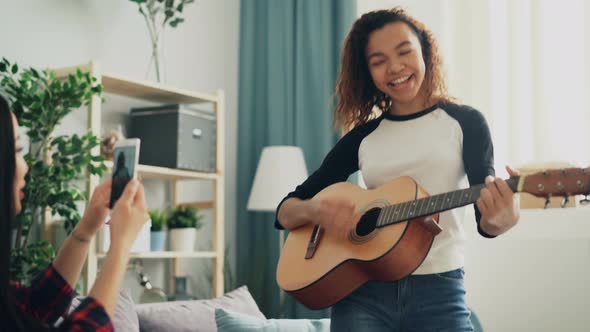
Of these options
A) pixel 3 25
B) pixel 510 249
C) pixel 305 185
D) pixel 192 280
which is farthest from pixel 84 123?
pixel 510 249

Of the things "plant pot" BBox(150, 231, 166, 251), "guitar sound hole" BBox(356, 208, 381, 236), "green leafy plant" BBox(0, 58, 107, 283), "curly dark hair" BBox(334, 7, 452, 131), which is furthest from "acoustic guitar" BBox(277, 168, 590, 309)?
"plant pot" BBox(150, 231, 166, 251)

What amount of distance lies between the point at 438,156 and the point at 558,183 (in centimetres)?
29

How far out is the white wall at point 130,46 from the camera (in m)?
2.83

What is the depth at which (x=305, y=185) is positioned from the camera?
188 centimetres

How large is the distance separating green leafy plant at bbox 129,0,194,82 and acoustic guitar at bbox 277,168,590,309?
63.7 inches

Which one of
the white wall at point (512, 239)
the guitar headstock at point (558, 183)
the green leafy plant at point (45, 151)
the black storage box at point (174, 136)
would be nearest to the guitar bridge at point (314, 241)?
the guitar headstock at point (558, 183)

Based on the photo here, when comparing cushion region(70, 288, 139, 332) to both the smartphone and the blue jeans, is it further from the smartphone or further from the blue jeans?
the smartphone

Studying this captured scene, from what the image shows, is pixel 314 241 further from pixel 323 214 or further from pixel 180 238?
pixel 180 238

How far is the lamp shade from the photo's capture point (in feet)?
10.9

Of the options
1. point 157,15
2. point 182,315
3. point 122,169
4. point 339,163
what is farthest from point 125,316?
point 157,15

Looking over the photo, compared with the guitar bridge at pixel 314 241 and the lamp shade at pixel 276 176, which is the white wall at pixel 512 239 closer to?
the lamp shade at pixel 276 176

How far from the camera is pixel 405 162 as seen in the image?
1.61 metres

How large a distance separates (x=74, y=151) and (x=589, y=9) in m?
2.06

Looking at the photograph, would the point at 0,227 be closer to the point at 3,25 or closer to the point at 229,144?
the point at 3,25
